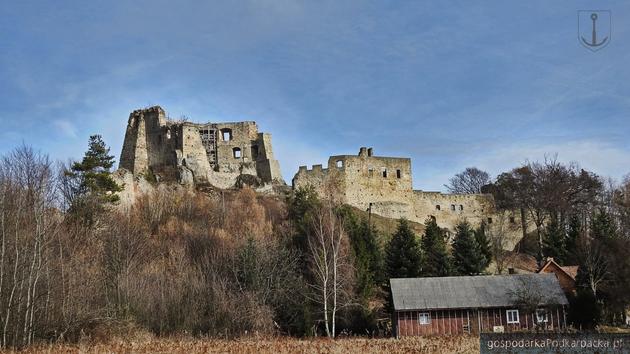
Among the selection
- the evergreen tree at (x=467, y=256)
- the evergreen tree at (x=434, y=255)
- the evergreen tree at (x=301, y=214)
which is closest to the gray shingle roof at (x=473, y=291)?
the evergreen tree at (x=434, y=255)

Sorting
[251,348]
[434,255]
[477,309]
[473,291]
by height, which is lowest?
[477,309]

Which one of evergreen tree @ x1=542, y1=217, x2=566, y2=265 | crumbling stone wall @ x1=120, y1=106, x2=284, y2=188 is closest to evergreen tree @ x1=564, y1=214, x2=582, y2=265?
evergreen tree @ x1=542, y1=217, x2=566, y2=265

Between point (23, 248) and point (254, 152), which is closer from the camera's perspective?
point (23, 248)

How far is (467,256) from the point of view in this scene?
44562mm

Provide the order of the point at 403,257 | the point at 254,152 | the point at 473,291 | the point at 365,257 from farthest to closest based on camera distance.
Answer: the point at 254,152, the point at 403,257, the point at 365,257, the point at 473,291

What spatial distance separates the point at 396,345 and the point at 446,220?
1624 inches

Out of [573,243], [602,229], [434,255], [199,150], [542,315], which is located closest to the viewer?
[542,315]

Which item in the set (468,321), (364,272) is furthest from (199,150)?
(468,321)

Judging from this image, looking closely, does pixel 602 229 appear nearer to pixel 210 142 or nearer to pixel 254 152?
pixel 254 152

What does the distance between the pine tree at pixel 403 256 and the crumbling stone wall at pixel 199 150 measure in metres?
17.9

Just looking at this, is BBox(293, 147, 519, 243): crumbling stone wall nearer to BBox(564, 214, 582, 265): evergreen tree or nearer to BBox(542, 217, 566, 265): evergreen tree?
BBox(542, 217, 566, 265): evergreen tree

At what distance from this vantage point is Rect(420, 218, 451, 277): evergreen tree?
43000mm

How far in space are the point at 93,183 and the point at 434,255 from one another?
22644mm

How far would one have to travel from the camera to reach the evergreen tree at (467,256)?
44094 millimetres
